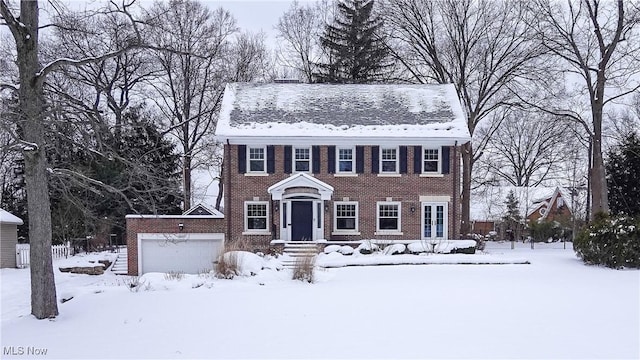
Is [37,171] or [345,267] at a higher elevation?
[37,171]

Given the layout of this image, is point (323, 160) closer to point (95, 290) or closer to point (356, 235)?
point (356, 235)

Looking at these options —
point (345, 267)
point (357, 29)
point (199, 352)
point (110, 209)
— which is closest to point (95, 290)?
point (199, 352)

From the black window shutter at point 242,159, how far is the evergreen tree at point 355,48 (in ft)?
51.4

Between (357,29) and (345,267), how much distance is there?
2389cm

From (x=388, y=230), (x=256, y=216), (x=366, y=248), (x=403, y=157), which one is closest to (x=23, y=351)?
(x=366, y=248)

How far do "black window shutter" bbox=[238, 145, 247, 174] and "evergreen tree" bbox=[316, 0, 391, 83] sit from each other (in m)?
15.7

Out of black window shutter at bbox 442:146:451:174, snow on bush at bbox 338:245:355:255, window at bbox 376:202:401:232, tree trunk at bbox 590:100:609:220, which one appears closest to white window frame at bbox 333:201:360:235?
window at bbox 376:202:401:232

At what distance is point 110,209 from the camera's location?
32.8 metres

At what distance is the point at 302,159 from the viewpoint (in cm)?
2570

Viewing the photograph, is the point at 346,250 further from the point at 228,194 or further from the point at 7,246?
the point at 7,246

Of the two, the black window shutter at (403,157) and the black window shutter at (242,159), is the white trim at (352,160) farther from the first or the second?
the black window shutter at (242,159)

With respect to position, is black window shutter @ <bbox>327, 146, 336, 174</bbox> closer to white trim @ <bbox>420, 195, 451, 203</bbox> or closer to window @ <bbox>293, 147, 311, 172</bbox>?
window @ <bbox>293, 147, 311, 172</bbox>

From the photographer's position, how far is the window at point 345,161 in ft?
84.6

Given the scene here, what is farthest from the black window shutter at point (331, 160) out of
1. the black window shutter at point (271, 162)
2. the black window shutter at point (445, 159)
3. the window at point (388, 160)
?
the black window shutter at point (445, 159)
